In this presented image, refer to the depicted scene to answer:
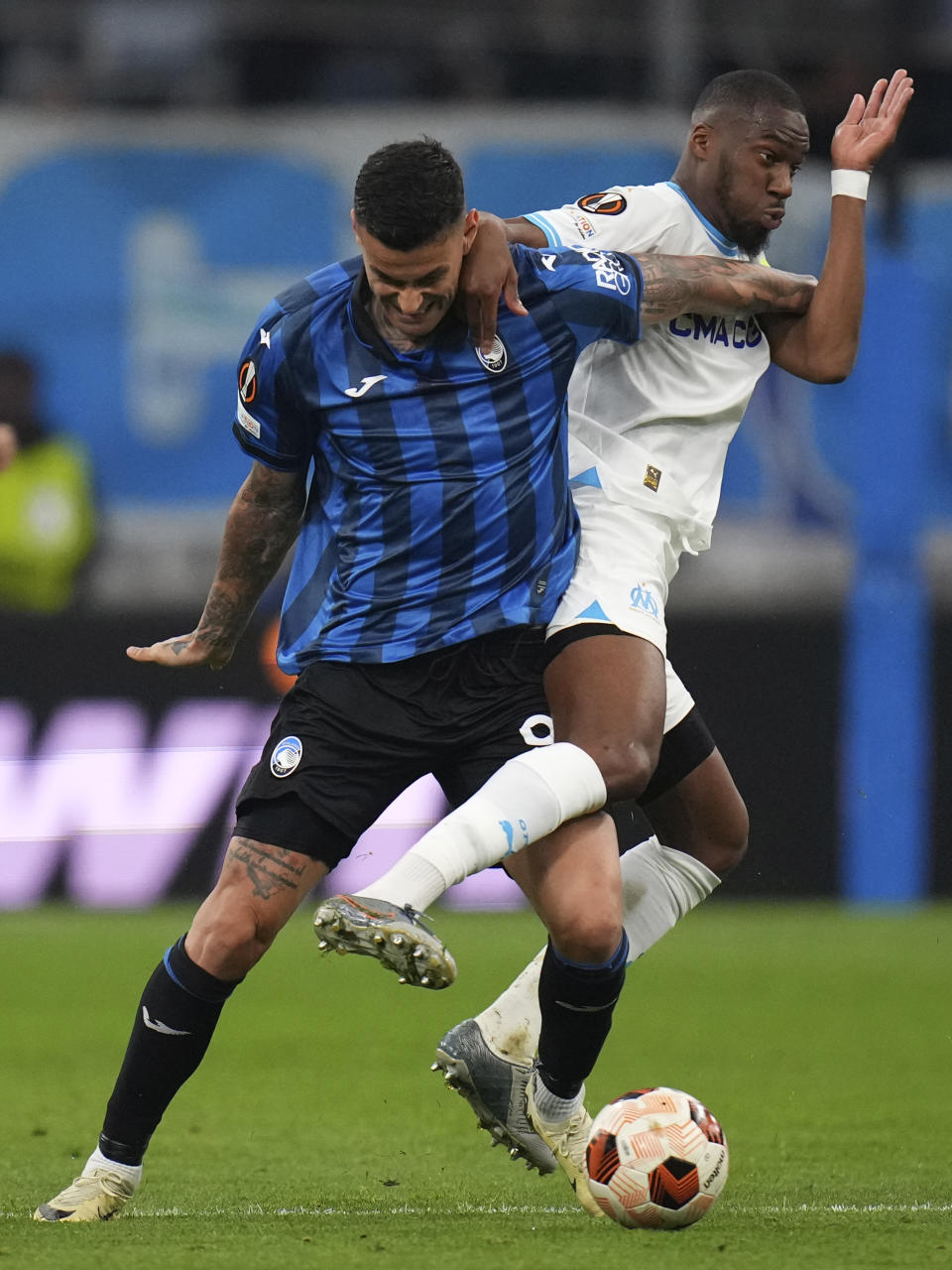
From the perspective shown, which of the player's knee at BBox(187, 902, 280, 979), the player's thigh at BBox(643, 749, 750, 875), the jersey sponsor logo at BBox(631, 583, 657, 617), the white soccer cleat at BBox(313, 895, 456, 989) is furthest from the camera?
the player's thigh at BBox(643, 749, 750, 875)

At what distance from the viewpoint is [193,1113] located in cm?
609

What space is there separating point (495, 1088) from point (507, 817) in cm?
78

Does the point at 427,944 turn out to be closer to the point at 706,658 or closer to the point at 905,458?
the point at 706,658

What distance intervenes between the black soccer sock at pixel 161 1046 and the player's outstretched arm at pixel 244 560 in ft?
2.20

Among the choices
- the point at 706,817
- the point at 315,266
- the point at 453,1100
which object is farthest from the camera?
the point at 315,266

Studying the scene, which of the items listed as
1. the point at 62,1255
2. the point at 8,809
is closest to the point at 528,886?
the point at 62,1255

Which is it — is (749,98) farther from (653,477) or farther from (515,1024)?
(515,1024)

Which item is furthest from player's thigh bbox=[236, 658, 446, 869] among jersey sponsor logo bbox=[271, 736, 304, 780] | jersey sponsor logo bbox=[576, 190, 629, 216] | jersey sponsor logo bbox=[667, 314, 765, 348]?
jersey sponsor logo bbox=[576, 190, 629, 216]

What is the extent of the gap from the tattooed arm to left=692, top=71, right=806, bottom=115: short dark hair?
0.37 meters

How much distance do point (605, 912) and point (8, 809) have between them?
24.2ft

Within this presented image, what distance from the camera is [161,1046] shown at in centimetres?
414

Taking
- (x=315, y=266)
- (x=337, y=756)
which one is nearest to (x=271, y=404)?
(x=337, y=756)

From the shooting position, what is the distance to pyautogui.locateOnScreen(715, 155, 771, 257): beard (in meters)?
4.68

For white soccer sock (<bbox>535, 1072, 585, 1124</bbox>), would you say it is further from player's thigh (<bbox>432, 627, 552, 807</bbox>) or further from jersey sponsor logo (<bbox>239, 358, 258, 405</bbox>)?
jersey sponsor logo (<bbox>239, 358, 258, 405</bbox>)
